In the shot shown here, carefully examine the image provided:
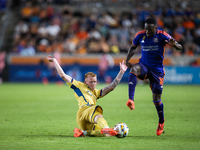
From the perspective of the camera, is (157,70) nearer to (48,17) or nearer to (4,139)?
(4,139)

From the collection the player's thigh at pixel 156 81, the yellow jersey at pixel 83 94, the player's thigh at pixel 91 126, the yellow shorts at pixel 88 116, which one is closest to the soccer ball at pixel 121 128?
Answer: the yellow shorts at pixel 88 116

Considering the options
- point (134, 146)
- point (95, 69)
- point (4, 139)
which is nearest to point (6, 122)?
point (4, 139)

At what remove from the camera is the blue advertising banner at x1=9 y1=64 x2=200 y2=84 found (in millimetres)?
21469

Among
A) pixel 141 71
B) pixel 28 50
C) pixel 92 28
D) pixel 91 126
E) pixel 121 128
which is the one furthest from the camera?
pixel 92 28

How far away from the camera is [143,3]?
27.0 metres

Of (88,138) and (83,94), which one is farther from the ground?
(83,94)

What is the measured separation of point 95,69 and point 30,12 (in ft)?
26.9

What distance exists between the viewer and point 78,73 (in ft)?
71.6

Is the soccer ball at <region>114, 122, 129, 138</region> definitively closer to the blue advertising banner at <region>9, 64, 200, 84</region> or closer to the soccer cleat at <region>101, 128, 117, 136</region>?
the soccer cleat at <region>101, 128, 117, 136</region>

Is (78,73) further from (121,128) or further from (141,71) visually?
(121,128)

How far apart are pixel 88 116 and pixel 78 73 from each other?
1604cm

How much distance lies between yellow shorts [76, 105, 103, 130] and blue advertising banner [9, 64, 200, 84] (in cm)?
1556

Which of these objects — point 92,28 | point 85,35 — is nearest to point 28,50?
point 85,35

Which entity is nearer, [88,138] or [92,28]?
[88,138]
